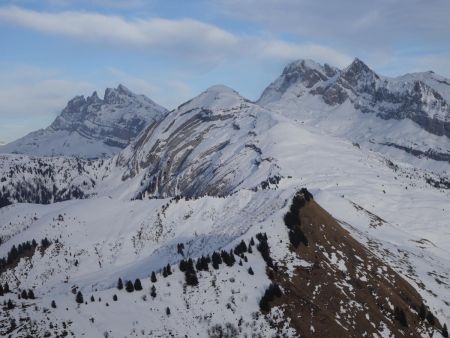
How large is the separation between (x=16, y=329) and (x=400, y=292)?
67055 millimetres

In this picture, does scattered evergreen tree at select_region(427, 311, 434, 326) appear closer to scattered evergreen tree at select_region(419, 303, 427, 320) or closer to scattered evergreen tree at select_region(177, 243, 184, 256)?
scattered evergreen tree at select_region(419, 303, 427, 320)

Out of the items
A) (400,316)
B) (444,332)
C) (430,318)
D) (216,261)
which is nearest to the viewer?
(216,261)

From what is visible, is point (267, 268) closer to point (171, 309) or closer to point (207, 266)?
point (207, 266)

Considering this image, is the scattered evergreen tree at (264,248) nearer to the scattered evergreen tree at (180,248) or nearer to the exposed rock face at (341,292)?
the exposed rock face at (341,292)

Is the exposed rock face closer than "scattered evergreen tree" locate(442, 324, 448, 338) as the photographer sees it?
Yes

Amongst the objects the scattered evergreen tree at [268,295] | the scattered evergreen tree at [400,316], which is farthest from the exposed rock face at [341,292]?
the scattered evergreen tree at [268,295]

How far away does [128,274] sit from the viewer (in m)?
156

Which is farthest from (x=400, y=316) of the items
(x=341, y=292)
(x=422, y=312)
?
(x=341, y=292)

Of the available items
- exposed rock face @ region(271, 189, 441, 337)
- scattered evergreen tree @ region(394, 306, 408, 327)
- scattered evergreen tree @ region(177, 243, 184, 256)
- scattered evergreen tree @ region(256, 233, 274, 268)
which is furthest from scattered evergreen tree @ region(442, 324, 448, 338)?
scattered evergreen tree @ region(177, 243, 184, 256)

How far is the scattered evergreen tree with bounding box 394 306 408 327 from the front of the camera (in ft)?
325

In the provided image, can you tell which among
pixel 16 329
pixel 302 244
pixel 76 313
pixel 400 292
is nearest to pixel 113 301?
pixel 76 313

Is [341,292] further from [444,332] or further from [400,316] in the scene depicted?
[444,332]

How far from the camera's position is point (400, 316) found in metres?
99.6

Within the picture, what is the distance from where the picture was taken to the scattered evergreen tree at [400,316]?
9907 centimetres
